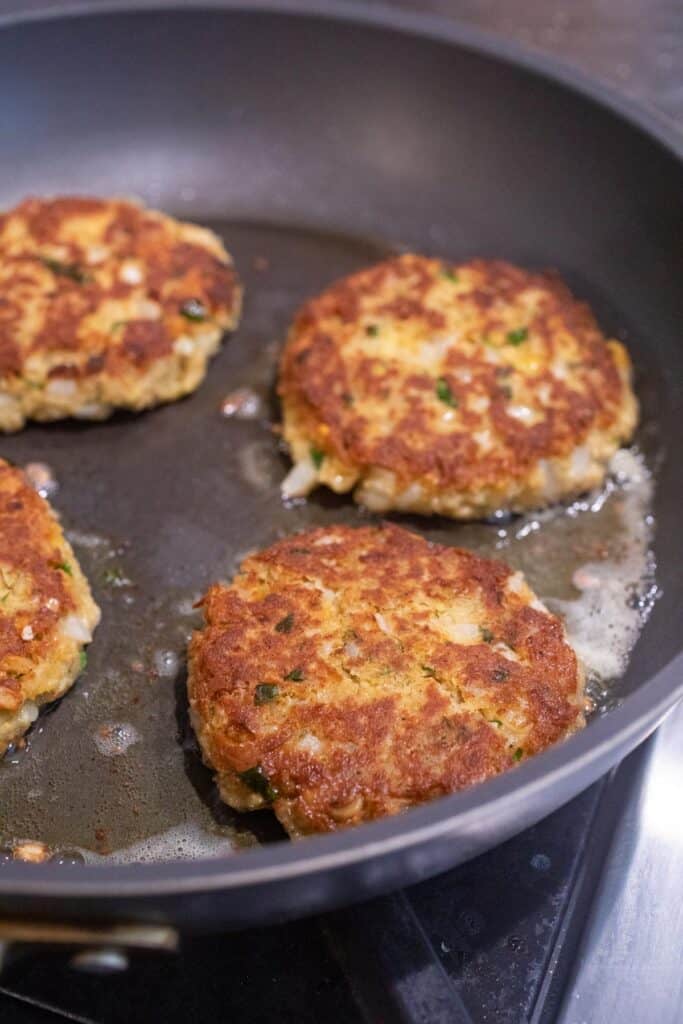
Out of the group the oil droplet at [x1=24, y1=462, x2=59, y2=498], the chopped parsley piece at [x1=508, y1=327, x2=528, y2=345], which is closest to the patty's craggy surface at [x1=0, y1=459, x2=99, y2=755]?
the oil droplet at [x1=24, y1=462, x2=59, y2=498]

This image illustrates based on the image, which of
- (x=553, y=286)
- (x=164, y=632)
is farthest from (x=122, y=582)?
(x=553, y=286)

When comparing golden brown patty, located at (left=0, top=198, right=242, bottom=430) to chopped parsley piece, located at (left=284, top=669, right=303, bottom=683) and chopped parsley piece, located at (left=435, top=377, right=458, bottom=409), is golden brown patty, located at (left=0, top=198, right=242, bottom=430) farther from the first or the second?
chopped parsley piece, located at (left=284, top=669, right=303, bottom=683)

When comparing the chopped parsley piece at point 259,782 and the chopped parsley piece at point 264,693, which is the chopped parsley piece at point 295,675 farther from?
the chopped parsley piece at point 259,782

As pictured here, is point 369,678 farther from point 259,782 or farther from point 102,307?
point 102,307

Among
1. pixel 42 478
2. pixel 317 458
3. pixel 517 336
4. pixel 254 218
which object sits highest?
pixel 517 336

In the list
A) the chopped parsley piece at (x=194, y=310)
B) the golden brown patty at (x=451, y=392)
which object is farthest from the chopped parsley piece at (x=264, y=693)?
the chopped parsley piece at (x=194, y=310)

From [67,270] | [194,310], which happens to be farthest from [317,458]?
[67,270]

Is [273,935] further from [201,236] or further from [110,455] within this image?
[201,236]
